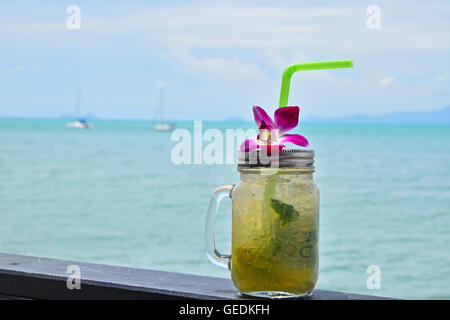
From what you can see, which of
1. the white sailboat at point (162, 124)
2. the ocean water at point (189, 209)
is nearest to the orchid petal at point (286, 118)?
the ocean water at point (189, 209)

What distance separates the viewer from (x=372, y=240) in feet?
35.3

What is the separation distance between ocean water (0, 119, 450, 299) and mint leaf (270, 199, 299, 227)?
7.36 metres

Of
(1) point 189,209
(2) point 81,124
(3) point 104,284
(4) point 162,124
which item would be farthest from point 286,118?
(2) point 81,124

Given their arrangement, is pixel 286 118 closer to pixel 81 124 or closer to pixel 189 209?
pixel 189 209

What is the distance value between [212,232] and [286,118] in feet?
0.62

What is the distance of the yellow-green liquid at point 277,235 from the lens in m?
0.81

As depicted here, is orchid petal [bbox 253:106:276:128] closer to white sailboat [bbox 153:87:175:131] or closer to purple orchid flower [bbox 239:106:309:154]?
purple orchid flower [bbox 239:106:309:154]

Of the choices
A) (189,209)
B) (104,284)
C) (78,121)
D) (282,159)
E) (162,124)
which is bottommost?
(104,284)

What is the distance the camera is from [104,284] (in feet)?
3.11

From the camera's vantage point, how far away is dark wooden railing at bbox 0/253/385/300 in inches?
35.1

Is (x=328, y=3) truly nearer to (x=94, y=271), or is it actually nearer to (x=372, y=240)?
(x=372, y=240)

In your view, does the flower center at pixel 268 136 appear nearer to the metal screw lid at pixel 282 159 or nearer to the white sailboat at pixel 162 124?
the metal screw lid at pixel 282 159

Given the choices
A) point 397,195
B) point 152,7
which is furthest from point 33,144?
point 397,195
